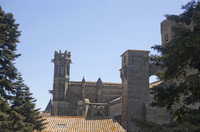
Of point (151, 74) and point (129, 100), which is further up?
point (151, 74)

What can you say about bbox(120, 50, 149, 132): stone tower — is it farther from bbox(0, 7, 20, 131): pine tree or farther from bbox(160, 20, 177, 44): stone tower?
bbox(0, 7, 20, 131): pine tree

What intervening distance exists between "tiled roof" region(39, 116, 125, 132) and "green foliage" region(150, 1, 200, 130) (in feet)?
57.8

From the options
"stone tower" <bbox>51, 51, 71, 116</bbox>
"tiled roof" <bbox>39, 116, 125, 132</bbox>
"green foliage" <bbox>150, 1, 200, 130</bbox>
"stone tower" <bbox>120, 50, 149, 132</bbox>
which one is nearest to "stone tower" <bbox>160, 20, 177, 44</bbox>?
"stone tower" <bbox>120, 50, 149, 132</bbox>

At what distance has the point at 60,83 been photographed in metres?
45.3

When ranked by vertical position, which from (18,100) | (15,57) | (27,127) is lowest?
(27,127)

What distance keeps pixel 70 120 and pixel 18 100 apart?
31.1ft

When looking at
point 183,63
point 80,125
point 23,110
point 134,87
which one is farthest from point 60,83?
point 183,63

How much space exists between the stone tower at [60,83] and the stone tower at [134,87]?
58.2 ft

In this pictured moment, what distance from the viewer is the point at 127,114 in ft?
91.3

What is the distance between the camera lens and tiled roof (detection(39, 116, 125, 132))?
27125 mm

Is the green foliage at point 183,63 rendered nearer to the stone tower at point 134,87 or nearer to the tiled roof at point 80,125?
the stone tower at point 134,87

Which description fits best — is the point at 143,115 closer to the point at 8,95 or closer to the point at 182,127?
the point at 8,95

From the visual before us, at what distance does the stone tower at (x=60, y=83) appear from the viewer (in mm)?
44406

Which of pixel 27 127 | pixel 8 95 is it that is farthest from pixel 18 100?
pixel 8 95
